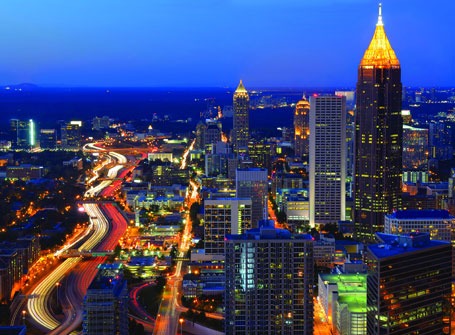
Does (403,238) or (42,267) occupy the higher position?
(403,238)

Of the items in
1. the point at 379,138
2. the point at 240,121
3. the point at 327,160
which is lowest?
the point at 327,160

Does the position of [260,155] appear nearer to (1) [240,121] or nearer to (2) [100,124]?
(1) [240,121]

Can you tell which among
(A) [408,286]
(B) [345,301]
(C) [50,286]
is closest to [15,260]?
(C) [50,286]

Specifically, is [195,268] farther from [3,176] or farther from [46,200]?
[3,176]

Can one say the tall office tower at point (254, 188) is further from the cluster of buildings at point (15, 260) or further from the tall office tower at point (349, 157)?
the cluster of buildings at point (15, 260)

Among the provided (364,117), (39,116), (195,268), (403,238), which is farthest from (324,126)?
(39,116)

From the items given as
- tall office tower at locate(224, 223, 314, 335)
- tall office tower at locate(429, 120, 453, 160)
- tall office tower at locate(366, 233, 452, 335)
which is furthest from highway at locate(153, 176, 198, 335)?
tall office tower at locate(429, 120, 453, 160)
